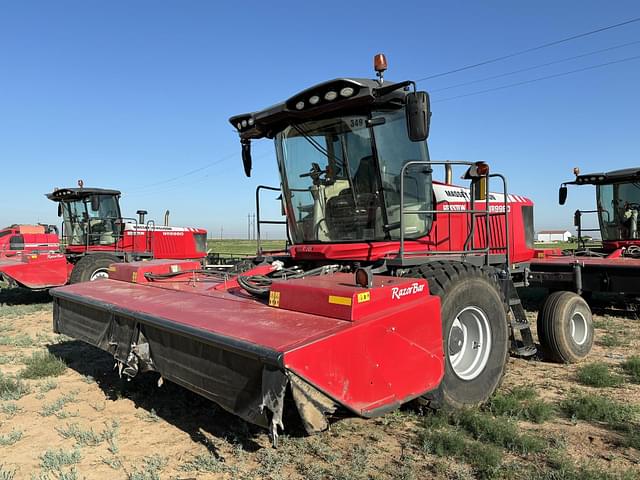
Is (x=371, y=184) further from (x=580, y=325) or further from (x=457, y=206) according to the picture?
(x=580, y=325)

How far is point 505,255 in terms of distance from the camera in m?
Answer: 5.21

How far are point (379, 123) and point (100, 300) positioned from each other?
2932mm

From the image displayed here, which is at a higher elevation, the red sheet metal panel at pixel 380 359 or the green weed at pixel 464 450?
the red sheet metal panel at pixel 380 359

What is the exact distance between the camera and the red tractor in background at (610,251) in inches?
327

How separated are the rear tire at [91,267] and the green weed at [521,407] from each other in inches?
338

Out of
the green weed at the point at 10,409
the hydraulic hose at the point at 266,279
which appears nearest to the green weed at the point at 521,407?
the hydraulic hose at the point at 266,279

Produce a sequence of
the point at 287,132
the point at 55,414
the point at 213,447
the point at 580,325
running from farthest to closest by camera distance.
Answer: the point at 580,325 < the point at 287,132 < the point at 55,414 < the point at 213,447

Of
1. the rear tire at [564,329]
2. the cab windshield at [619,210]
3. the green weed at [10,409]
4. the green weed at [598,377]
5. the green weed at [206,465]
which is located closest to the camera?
the green weed at [206,465]

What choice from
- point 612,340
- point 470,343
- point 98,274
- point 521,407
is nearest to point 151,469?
point 470,343

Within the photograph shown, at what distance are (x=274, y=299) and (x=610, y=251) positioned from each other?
10006 millimetres

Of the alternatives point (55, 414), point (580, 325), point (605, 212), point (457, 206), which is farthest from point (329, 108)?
point (605, 212)

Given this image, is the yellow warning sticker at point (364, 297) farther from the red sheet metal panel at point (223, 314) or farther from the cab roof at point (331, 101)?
the cab roof at point (331, 101)

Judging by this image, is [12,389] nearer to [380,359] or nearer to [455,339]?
[380,359]

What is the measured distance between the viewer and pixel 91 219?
1272 cm
